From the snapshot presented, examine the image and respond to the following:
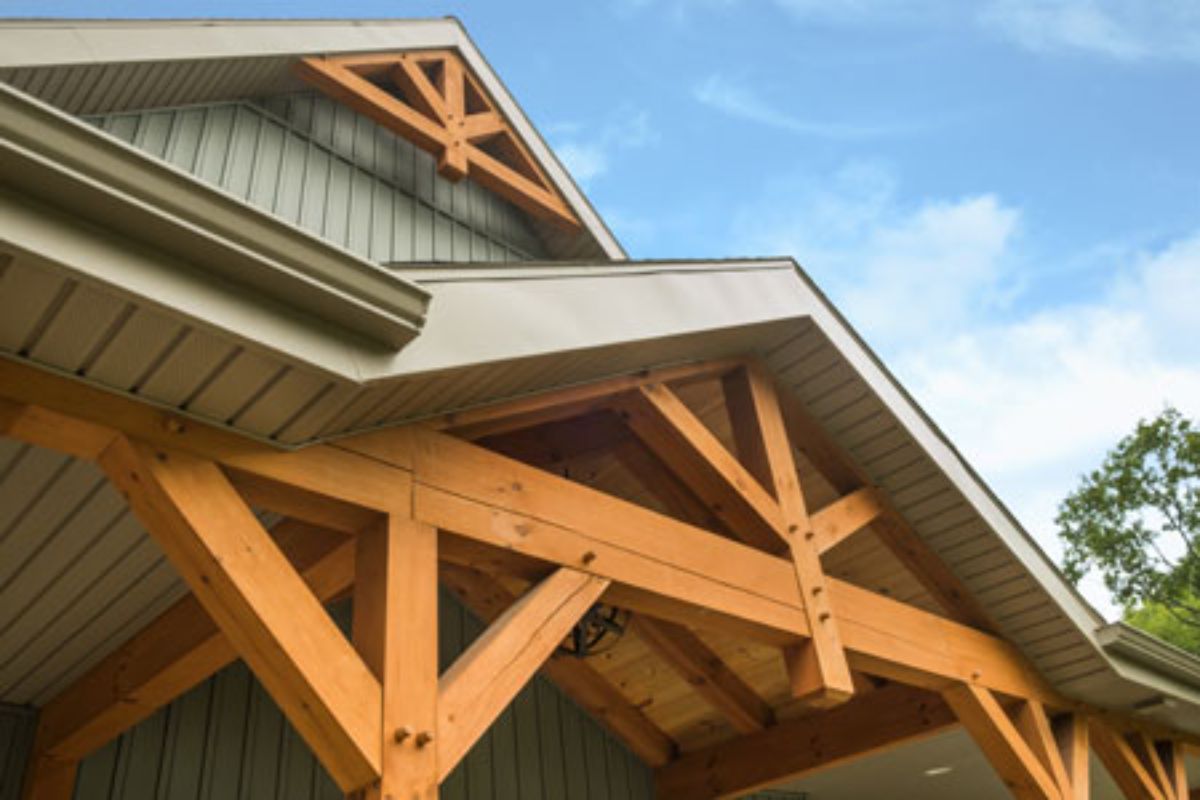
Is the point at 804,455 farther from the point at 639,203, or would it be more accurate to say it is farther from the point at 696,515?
the point at 639,203

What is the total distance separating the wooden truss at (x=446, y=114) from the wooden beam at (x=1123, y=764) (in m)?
4.45

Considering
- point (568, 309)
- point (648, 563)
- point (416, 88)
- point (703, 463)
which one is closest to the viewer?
point (568, 309)

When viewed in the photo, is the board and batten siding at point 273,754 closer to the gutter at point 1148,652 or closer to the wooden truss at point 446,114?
the wooden truss at point 446,114

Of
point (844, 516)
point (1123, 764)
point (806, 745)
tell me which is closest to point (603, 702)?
point (806, 745)

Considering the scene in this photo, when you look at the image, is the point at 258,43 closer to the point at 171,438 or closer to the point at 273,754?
the point at 273,754

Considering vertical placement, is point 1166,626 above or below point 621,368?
above

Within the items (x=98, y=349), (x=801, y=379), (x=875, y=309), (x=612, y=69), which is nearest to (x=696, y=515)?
(x=801, y=379)

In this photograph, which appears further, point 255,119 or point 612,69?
point 612,69

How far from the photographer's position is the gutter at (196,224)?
6.10ft

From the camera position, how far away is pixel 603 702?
6.30 m

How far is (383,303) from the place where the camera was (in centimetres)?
235

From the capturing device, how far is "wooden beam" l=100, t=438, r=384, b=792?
224 centimetres

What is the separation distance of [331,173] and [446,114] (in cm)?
94

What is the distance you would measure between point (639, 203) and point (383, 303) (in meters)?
107
